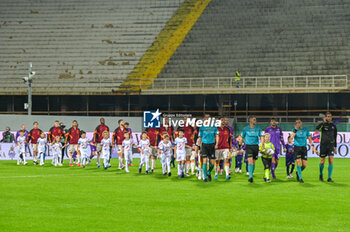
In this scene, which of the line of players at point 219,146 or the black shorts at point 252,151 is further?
the line of players at point 219,146

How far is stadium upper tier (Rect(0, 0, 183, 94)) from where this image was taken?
173 feet

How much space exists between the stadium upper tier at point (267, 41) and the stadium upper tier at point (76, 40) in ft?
15.1

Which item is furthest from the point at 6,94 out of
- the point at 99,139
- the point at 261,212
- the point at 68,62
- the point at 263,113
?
the point at 261,212

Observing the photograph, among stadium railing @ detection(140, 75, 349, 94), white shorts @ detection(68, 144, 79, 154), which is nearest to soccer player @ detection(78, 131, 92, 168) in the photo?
white shorts @ detection(68, 144, 79, 154)

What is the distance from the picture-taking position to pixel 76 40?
56.8m

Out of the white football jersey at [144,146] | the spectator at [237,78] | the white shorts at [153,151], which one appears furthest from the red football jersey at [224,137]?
the spectator at [237,78]

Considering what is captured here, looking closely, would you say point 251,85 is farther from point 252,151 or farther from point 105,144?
point 252,151

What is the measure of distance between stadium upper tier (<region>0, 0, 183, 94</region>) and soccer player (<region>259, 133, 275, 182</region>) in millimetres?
32590

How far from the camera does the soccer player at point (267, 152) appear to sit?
19.3 m

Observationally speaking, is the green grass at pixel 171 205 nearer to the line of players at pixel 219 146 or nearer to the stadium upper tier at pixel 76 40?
the line of players at pixel 219 146

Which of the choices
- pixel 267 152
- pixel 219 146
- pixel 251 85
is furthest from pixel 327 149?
pixel 251 85

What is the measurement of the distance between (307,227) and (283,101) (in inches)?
1498

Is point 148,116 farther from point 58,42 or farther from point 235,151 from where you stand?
point 58,42

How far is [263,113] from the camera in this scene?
48.6m
